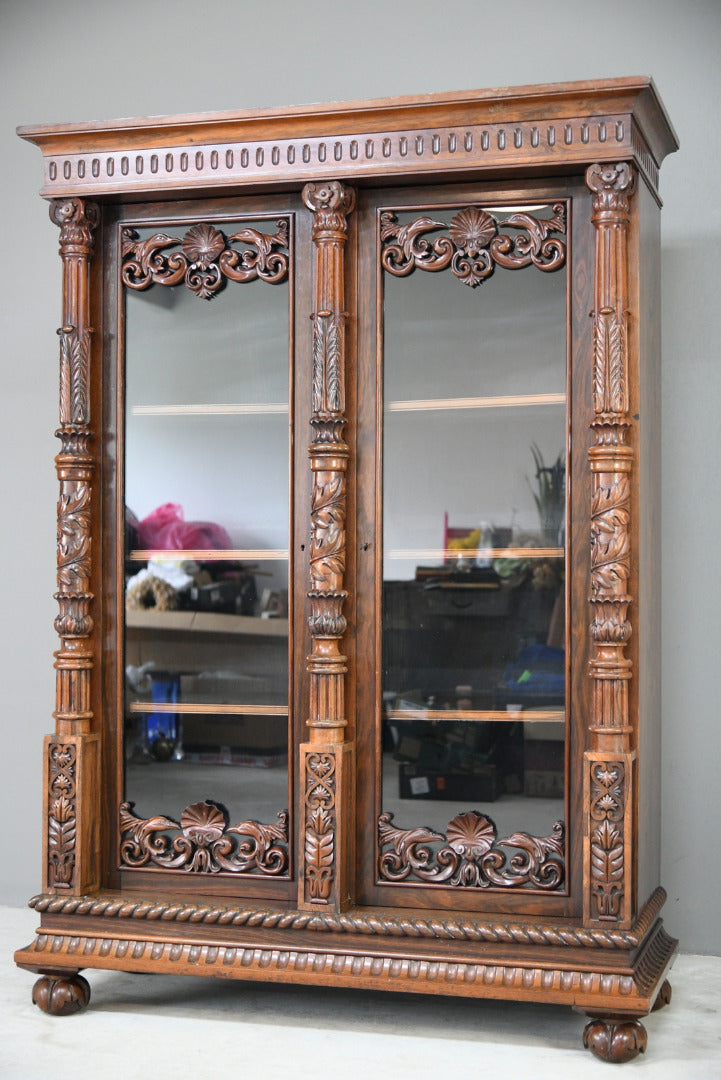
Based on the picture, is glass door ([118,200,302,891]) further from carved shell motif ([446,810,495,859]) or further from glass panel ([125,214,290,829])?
carved shell motif ([446,810,495,859])

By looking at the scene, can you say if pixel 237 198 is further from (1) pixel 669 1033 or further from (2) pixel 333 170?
(1) pixel 669 1033

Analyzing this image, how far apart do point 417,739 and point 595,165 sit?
1369 millimetres

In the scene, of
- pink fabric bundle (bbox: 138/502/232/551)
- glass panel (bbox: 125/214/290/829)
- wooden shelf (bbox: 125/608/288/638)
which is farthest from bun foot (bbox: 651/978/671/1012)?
pink fabric bundle (bbox: 138/502/232/551)

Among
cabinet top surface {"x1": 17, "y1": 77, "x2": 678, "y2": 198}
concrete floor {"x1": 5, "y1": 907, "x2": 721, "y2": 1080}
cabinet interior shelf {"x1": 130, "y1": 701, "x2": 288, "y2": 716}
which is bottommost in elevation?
concrete floor {"x1": 5, "y1": 907, "x2": 721, "y2": 1080}

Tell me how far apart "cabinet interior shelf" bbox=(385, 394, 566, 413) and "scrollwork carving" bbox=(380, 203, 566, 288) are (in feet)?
0.89

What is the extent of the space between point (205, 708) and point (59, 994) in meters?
0.76

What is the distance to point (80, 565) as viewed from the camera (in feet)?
9.95

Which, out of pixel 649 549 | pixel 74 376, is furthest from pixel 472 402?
pixel 74 376

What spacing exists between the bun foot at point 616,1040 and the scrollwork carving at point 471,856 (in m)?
0.31

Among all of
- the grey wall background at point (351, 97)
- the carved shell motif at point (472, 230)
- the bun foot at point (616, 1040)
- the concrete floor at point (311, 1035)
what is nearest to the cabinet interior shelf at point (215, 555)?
the carved shell motif at point (472, 230)

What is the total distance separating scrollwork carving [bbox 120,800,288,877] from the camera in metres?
2.96

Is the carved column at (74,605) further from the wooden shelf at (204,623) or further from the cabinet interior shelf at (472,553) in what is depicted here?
the cabinet interior shelf at (472,553)

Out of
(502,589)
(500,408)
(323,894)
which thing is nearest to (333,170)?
(500,408)

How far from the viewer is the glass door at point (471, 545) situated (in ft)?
9.36
